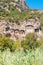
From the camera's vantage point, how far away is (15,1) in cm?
10438

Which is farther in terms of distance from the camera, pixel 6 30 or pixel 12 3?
pixel 12 3

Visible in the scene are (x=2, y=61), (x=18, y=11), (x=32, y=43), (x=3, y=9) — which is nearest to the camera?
(x=2, y=61)

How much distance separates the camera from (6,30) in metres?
65.0

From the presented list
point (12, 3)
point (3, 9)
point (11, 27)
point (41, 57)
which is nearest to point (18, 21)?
point (11, 27)

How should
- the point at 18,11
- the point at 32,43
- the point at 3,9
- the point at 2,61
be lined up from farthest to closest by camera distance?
1. the point at 18,11
2. the point at 3,9
3. the point at 32,43
4. the point at 2,61

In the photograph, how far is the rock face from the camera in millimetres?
64625

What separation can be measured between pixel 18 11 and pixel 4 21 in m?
31.3

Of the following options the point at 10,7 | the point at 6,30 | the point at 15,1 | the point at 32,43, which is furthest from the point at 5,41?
the point at 15,1

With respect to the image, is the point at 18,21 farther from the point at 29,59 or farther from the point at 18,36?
the point at 29,59

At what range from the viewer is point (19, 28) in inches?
2697

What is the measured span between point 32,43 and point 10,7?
49.5 m

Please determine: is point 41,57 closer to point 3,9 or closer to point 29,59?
point 29,59

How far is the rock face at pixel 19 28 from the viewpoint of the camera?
64625 millimetres

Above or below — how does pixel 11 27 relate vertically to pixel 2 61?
below
